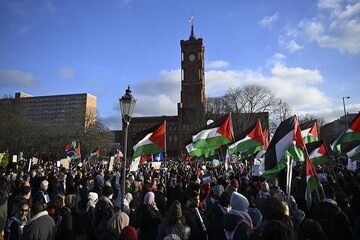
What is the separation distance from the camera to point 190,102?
311 feet

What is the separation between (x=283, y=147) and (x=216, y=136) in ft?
17.5

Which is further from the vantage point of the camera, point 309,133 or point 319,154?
point 309,133

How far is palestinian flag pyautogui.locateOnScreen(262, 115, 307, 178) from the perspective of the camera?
6523 mm

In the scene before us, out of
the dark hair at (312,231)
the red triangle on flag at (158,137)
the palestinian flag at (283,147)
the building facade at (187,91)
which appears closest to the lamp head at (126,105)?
→ the red triangle on flag at (158,137)

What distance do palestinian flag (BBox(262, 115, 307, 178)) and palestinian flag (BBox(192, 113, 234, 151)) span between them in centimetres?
497

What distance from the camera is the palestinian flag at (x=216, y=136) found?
462 inches

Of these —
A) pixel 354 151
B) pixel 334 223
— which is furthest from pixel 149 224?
pixel 354 151

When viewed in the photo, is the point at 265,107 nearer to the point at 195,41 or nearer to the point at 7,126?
the point at 7,126

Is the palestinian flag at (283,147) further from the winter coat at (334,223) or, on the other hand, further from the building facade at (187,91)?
the building facade at (187,91)

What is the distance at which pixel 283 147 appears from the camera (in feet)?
21.5

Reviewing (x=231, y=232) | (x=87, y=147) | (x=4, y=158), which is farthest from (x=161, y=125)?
(x=87, y=147)

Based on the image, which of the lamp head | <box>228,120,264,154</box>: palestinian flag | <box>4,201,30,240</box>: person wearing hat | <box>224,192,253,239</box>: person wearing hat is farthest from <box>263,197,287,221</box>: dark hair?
<box>228,120,264,154</box>: palestinian flag

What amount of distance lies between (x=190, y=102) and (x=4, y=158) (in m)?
78.1

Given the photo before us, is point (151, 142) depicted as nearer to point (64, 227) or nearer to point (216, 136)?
point (216, 136)
